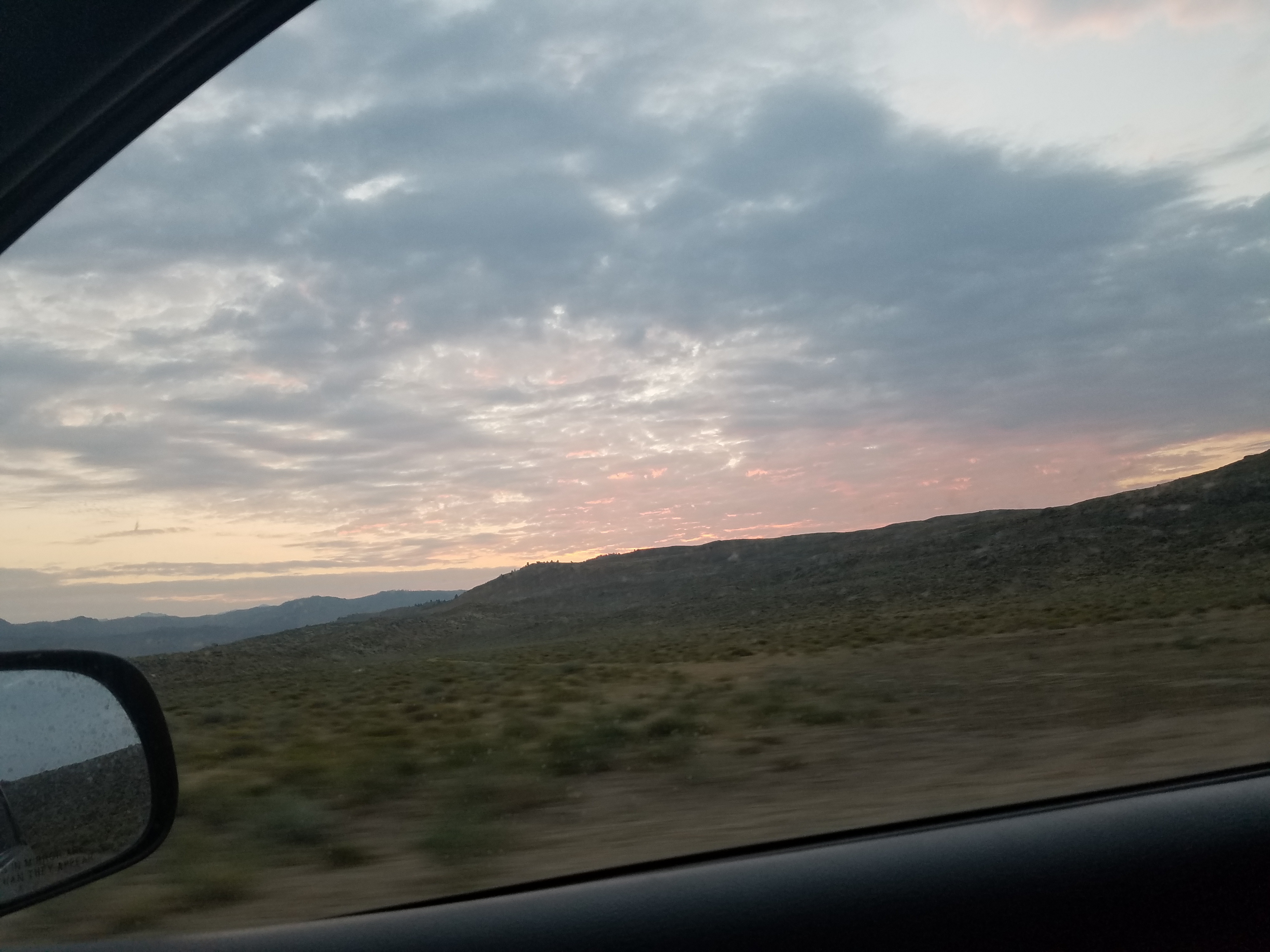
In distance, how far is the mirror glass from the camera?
2.51 metres

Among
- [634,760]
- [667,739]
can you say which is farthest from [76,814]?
[667,739]

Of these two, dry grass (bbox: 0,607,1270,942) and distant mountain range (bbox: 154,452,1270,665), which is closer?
dry grass (bbox: 0,607,1270,942)

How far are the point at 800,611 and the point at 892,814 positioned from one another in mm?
12626

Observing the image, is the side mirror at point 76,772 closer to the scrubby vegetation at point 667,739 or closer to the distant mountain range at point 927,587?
the scrubby vegetation at point 667,739

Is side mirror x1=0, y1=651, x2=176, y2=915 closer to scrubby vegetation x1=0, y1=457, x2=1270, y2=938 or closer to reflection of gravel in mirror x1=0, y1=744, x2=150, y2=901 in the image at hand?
reflection of gravel in mirror x1=0, y1=744, x2=150, y2=901

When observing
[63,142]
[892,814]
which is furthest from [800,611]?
[63,142]

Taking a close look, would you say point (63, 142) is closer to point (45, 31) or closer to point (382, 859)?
point (45, 31)

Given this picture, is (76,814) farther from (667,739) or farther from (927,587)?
(927,587)

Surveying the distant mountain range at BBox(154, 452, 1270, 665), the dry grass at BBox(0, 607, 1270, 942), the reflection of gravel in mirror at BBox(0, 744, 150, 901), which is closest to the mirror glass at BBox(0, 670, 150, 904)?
the reflection of gravel in mirror at BBox(0, 744, 150, 901)

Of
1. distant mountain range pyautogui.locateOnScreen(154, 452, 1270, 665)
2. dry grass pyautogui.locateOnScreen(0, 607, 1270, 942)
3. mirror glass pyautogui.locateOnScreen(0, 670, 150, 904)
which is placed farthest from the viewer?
distant mountain range pyautogui.locateOnScreen(154, 452, 1270, 665)

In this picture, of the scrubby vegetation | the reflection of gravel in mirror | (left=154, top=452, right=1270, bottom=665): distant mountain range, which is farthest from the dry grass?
(left=154, top=452, right=1270, bottom=665): distant mountain range

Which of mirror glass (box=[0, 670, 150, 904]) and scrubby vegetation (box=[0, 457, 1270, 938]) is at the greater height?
mirror glass (box=[0, 670, 150, 904])

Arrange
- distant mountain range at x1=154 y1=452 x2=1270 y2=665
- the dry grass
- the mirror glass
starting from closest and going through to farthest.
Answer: the mirror glass → the dry grass → distant mountain range at x1=154 y1=452 x2=1270 y2=665

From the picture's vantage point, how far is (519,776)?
4242 millimetres
